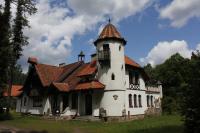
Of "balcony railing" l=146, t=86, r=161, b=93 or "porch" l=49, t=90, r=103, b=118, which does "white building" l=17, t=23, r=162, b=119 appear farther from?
"balcony railing" l=146, t=86, r=161, b=93

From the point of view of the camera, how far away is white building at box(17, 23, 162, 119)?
3447 cm

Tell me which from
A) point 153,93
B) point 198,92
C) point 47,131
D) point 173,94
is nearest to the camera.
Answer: point 198,92

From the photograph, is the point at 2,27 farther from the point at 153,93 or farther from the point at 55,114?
the point at 153,93

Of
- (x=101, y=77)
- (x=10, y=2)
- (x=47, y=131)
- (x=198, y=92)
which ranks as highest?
(x=10, y=2)

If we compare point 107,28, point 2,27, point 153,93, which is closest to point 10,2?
point 2,27

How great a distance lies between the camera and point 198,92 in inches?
623

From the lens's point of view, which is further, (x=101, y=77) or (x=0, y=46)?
(x=101, y=77)

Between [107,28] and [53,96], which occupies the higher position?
[107,28]

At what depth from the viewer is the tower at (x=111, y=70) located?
3416cm

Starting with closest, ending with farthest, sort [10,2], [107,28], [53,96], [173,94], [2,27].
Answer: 1. [2,27]
2. [10,2]
3. [107,28]
4. [53,96]
5. [173,94]

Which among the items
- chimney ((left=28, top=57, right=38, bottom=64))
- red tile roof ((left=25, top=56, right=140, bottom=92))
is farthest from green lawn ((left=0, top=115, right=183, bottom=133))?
chimney ((left=28, top=57, right=38, bottom=64))

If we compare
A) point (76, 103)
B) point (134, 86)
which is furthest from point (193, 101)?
point (76, 103)

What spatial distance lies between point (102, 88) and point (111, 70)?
251 centimetres

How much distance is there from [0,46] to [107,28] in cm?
1395
